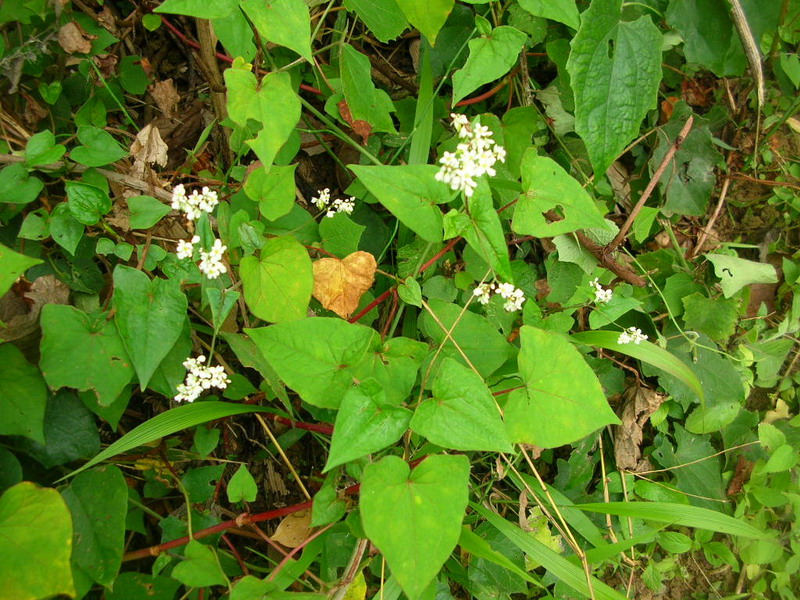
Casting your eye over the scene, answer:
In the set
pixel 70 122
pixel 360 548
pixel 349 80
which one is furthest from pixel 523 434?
pixel 70 122

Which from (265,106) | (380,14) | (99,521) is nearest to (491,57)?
(380,14)

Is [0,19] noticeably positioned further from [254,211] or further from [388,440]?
[388,440]

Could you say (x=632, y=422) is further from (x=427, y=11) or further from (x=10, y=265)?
(x=10, y=265)

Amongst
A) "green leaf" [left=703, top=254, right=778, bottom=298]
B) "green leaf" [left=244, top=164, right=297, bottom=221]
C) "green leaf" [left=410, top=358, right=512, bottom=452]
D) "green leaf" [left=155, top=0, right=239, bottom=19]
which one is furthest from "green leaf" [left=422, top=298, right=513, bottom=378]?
"green leaf" [left=703, top=254, right=778, bottom=298]

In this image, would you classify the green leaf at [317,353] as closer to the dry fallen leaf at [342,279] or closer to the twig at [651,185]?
the dry fallen leaf at [342,279]

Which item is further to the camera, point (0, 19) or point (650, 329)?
point (650, 329)

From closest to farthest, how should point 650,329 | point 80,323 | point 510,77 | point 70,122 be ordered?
point 80,323
point 70,122
point 510,77
point 650,329
